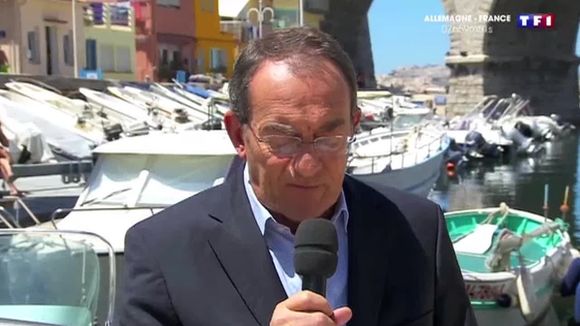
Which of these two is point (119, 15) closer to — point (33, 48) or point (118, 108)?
point (33, 48)

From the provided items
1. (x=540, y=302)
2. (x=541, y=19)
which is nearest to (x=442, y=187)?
(x=540, y=302)

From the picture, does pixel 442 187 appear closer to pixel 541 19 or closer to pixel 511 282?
pixel 511 282

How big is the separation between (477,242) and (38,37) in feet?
60.9

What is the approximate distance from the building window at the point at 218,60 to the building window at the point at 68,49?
8.53m

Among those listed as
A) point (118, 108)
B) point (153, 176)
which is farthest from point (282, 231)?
point (118, 108)

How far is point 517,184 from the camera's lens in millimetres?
21578

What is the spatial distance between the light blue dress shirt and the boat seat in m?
6.50

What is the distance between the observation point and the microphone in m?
1.36

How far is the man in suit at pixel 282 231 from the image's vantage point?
1.56 m

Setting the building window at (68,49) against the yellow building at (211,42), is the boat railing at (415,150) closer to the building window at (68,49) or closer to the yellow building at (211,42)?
the building window at (68,49)

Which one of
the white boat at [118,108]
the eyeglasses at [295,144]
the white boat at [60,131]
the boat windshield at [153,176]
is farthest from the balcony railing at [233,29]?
the eyeglasses at [295,144]

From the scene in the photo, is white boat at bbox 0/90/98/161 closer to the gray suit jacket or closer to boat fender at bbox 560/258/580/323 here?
boat fender at bbox 560/258/580/323

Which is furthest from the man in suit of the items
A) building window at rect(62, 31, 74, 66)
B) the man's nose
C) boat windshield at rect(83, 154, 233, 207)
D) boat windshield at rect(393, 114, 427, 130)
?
building window at rect(62, 31, 74, 66)

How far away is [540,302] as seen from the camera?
25.8 ft
